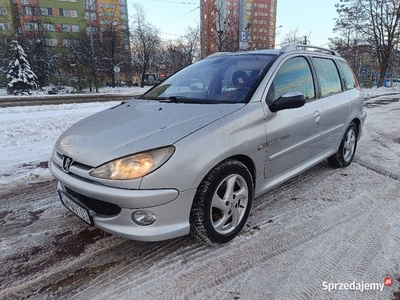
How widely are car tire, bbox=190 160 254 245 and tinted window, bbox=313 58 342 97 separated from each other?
5.99 feet

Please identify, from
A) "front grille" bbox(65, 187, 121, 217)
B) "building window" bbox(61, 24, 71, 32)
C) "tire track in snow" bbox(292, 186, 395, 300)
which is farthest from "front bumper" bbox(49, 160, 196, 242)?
"building window" bbox(61, 24, 71, 32)

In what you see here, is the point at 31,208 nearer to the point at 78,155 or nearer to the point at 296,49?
the point at 78,155

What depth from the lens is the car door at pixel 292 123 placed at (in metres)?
2.66

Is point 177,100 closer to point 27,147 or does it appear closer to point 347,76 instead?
point 347,76

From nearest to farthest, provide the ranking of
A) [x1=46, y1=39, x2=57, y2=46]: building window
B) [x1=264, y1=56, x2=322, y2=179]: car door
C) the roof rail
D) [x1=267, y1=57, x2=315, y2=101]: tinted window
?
[x1=264, y1=56, x2=322, y2=179]: car door
[x1=267, y1=57, x2=315, y2=101]: tinted window
the roof rail
[x1=46, y1=39, x2=57, y2=46]: building window

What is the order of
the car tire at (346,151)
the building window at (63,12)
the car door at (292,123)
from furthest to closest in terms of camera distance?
the building window at (63,12), the car tire at (346,151), the car door at (292,123)

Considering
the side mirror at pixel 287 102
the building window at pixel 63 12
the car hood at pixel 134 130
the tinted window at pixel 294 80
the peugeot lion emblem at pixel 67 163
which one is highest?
the building window at pixel 63 12

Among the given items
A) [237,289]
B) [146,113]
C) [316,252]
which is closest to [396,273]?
[316,252]

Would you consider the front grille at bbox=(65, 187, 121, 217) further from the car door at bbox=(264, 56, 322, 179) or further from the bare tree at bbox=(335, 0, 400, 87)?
the bare tree at bbox=(335, 0, 400, 87)

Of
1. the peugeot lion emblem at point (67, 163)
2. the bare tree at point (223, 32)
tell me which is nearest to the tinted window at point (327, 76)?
the peugeot lion emblem at point (67, 163)

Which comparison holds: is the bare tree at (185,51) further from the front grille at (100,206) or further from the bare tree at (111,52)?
the front grille at (100,206)

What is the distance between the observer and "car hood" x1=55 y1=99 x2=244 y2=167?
2.00 metres

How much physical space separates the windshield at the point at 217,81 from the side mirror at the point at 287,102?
256 millimetres

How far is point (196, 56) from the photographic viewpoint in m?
40.2
